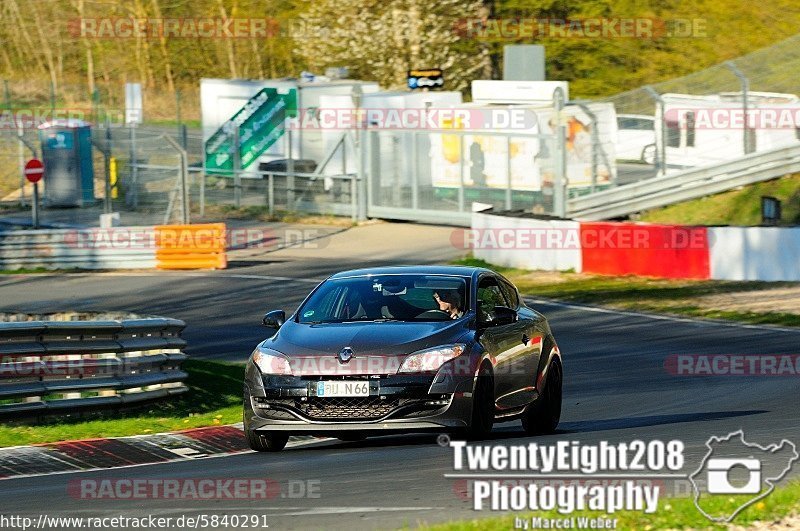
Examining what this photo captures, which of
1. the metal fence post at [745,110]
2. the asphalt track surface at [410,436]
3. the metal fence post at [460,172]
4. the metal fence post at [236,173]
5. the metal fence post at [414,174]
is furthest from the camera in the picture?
the metal fence post at [236,173]

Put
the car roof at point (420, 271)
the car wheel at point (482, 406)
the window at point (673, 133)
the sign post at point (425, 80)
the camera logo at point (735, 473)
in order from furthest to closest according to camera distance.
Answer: the sign post at point (425, 80), the window at point (673, 133), the car roof at point (420, 271), the car wheel at point (482, 406), the camera logo at point (735, 473)

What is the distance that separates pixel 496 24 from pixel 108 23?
16.6 m

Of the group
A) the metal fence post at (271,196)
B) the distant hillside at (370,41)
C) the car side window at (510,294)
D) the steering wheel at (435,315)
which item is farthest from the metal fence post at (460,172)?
the steering wheel at (435,315)

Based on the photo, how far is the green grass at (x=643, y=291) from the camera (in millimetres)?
23625

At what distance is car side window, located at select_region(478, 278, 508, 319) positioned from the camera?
11742mm

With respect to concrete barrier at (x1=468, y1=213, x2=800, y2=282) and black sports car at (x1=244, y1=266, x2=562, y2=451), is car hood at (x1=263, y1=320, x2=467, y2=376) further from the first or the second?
concrete barrier at (x1=468, y1=213, x2=800, y2=282)

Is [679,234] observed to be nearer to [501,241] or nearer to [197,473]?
[501,241]

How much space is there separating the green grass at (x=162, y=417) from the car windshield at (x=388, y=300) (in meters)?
2.54

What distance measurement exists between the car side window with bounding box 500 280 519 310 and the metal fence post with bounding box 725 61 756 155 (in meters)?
19.9

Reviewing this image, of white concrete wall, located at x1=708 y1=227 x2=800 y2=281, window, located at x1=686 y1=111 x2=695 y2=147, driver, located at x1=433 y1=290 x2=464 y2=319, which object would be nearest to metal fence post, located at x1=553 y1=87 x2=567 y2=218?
window, located at x1=686 y1=111 x2=695 y2=147

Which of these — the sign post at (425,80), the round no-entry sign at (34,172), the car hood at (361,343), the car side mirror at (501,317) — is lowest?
the car hood at (361,343)

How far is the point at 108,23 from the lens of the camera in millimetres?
62250

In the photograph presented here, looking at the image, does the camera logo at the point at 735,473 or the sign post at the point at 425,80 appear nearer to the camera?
the camera logo at the point at 735,473

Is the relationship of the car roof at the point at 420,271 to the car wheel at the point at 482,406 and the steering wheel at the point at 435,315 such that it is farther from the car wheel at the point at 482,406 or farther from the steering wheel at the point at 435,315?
the car wheel at the point at 482,406
